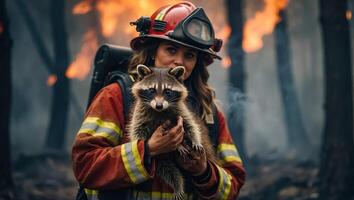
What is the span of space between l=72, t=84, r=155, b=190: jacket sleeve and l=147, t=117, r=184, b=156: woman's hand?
0.29 feet

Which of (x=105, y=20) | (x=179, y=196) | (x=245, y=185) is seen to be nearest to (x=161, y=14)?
(x=179, y=196)

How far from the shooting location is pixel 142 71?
138 inches

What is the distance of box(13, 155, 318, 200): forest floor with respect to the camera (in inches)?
408

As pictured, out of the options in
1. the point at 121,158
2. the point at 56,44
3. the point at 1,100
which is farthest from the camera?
the point at 56,44

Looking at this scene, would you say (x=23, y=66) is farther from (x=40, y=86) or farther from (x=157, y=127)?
(x=157, y=127)

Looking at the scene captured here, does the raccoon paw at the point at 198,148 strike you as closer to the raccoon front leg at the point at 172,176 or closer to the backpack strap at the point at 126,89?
the raccoon front leg at the point at 172,176

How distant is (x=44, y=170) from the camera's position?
1359 centimetres

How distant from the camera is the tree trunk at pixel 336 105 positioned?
30.9 feet

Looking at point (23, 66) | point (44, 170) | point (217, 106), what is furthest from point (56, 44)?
point (217, 106)

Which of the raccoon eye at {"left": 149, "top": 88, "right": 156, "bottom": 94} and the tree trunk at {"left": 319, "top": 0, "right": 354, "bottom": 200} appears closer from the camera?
the raccoon eye at {"left": 149, "top": 88, "right": 156, "bottom": 94}

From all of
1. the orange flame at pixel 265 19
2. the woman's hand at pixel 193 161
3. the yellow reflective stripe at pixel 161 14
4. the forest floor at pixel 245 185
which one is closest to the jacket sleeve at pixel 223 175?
the woman's hand at pixel 193 161

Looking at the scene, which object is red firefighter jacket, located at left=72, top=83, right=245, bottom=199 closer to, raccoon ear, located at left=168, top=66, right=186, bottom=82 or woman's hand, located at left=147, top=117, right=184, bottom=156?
woman's hand, located at left=147, top=117, right=184, bottom=156

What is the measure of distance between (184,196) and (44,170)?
10.6 meters

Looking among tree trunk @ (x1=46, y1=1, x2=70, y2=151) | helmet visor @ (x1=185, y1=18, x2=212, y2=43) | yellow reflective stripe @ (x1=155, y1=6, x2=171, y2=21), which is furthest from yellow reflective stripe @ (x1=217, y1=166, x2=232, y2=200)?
tree trunk @ (x1=46, y1=1, x2=70, y2=151)
